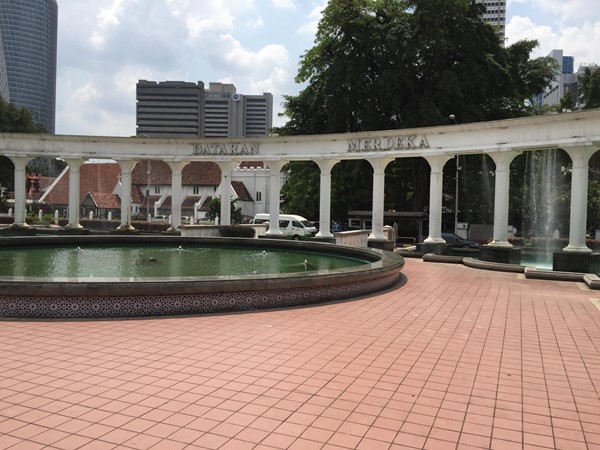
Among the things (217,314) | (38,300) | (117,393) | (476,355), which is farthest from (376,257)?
(117,393)

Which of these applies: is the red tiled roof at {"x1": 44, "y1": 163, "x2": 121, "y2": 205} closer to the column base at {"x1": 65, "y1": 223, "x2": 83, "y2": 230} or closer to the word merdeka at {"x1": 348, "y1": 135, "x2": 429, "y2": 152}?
the column base at {"x1": 65, "y1": 223, "x2": 83, "y2": 230}

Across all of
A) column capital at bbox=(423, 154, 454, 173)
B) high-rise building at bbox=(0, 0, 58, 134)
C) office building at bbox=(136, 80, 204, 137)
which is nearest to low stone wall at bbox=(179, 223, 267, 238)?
column capital at bbox=(423, 154, 454, 173)

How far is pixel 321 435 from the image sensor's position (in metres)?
4.19

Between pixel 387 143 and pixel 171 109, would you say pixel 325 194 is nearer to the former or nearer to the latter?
pixel 387 143

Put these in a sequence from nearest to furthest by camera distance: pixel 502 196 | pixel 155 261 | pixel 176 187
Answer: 1. pixel 155 261
2. pixel 502 196
3. pixel 176 187

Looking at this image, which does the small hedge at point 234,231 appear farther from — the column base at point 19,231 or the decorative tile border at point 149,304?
the decorative tile border at point 149,304

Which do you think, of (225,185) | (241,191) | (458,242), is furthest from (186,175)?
(458,242)

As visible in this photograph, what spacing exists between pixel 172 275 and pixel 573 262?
39.1ft

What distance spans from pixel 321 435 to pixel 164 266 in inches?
401

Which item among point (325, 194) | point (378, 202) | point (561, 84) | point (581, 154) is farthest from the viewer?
point (561, 84)

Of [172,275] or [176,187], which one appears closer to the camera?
[172,275]

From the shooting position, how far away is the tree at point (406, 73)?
29078 millimetres

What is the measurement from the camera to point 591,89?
34.8 m

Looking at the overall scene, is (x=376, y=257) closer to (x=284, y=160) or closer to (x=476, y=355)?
(x=476, y=355)
